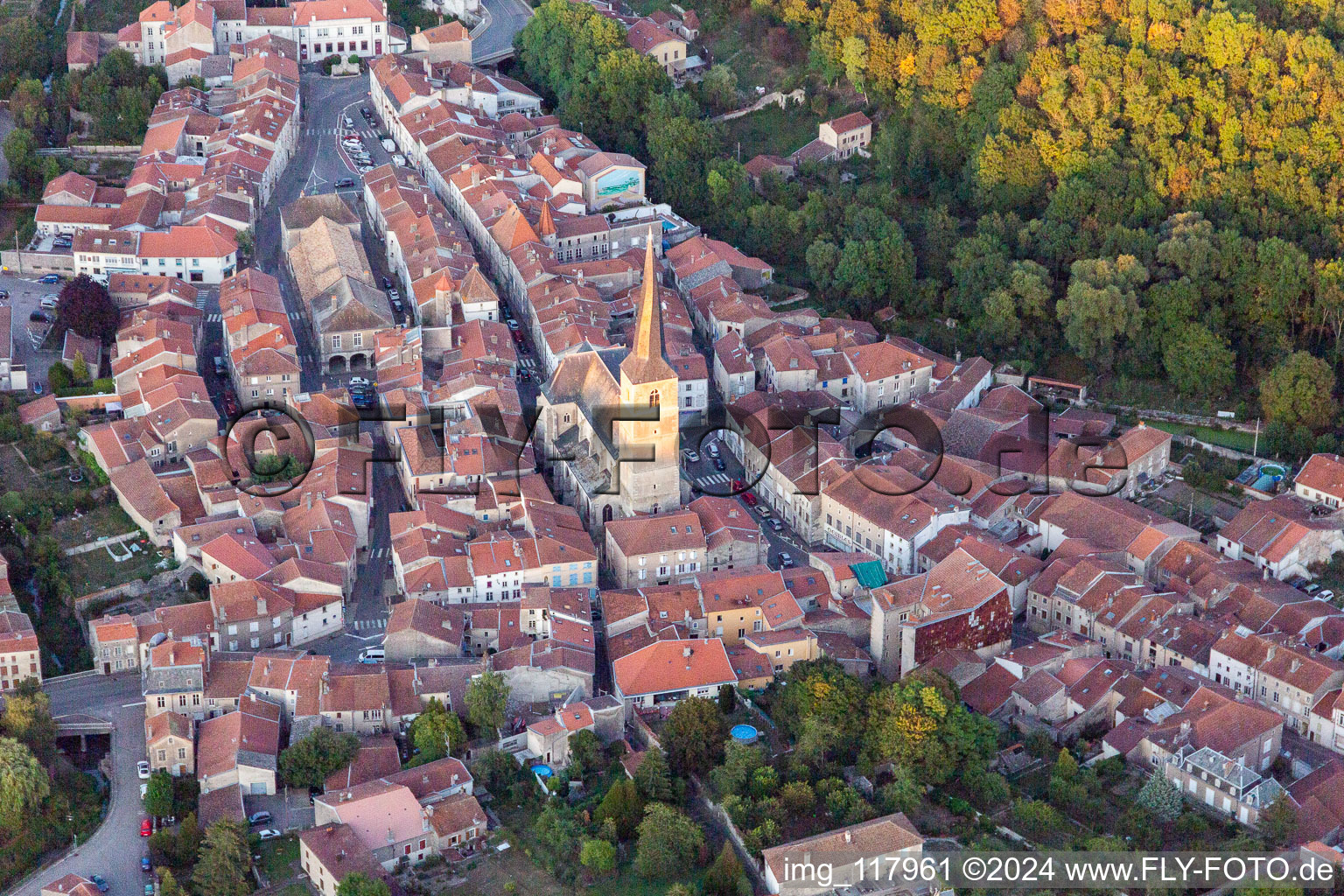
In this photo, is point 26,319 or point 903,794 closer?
point 903,794

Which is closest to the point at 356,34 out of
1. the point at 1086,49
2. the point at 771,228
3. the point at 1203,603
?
the point at 771,228

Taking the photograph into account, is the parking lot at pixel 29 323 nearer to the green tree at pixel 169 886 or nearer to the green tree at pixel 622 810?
the green tree at pixel 169 886

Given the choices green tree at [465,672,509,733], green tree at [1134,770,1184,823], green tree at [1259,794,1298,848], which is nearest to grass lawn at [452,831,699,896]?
green tree at [465,672,509,733]

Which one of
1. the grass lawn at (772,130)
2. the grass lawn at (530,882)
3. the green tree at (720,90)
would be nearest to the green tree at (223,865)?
the grass lawn at (530,882)

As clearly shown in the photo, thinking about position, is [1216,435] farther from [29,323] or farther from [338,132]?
[29,323]

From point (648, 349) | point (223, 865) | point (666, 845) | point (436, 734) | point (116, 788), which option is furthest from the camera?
point (648, 349)

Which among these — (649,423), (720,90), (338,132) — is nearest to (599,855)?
(649,423)
